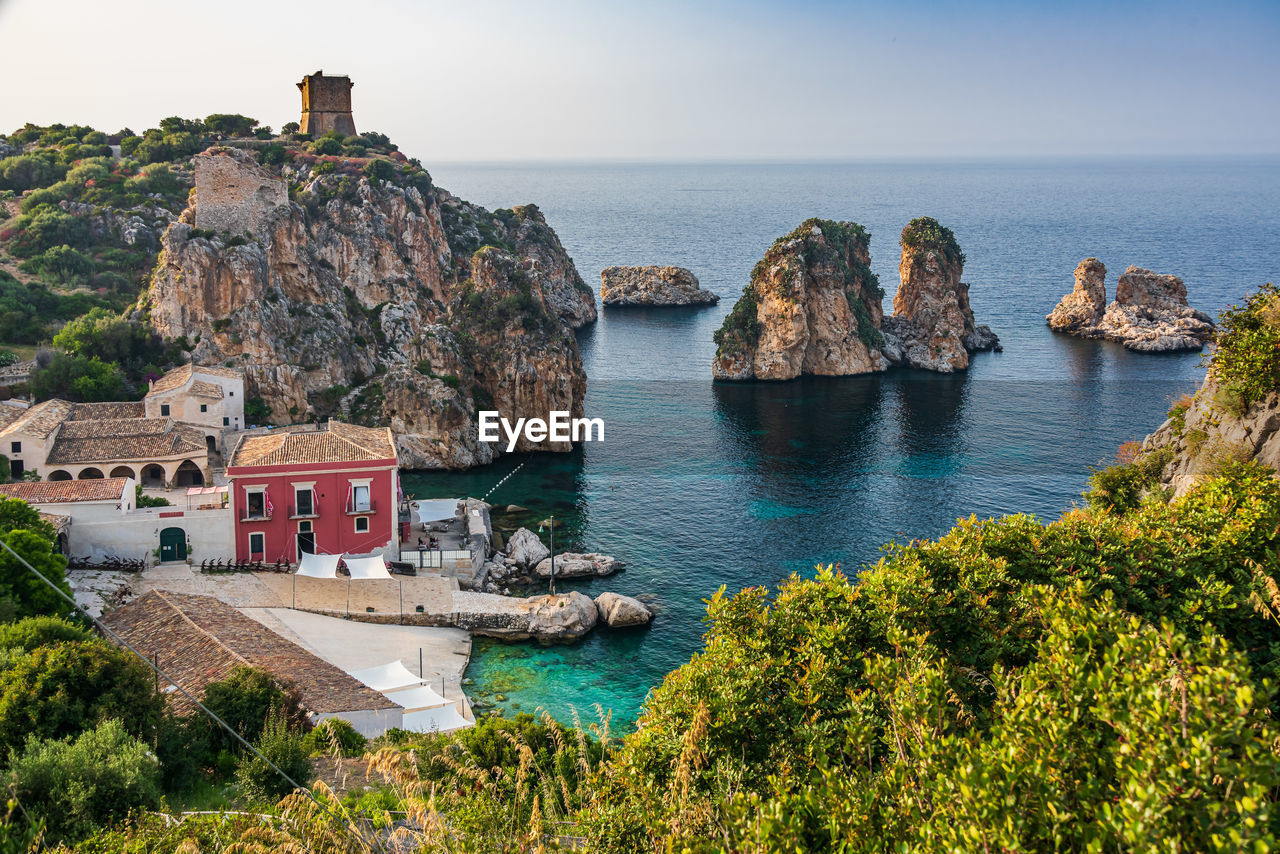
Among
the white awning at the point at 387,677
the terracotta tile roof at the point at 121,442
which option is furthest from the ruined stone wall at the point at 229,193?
the white awning at the point at 387,677

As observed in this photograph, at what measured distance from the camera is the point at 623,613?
3441 cm

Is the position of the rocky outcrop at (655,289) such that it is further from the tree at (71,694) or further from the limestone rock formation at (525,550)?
the tree at (71,694)

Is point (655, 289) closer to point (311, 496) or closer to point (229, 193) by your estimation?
point (229, 193)

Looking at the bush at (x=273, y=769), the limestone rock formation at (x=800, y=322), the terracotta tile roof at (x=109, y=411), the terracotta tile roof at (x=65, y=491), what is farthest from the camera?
the limestone rock formation at (x=800, y=322)

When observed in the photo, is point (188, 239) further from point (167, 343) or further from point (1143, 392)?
point (1143, 392)

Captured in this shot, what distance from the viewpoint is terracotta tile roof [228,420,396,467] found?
36.1 metres

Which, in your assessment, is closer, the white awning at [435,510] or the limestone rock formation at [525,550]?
the limestone rock formation at [525,550]

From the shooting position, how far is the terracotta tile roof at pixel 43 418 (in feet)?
125

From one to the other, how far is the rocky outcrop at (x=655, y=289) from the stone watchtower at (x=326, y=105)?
33.9 metres

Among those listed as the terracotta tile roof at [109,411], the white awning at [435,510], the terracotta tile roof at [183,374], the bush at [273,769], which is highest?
the terracotta tile roof at [183,374]

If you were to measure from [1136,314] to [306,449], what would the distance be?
7758cm

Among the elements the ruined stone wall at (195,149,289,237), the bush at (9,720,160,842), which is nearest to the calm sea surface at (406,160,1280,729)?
the bush at (9,720,160,842)

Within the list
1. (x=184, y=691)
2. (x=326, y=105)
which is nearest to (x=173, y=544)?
(x=184, y=691)

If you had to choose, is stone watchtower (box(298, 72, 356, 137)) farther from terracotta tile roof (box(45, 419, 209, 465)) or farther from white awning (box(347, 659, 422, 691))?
white awning (box(347, 659, 422, 691))
